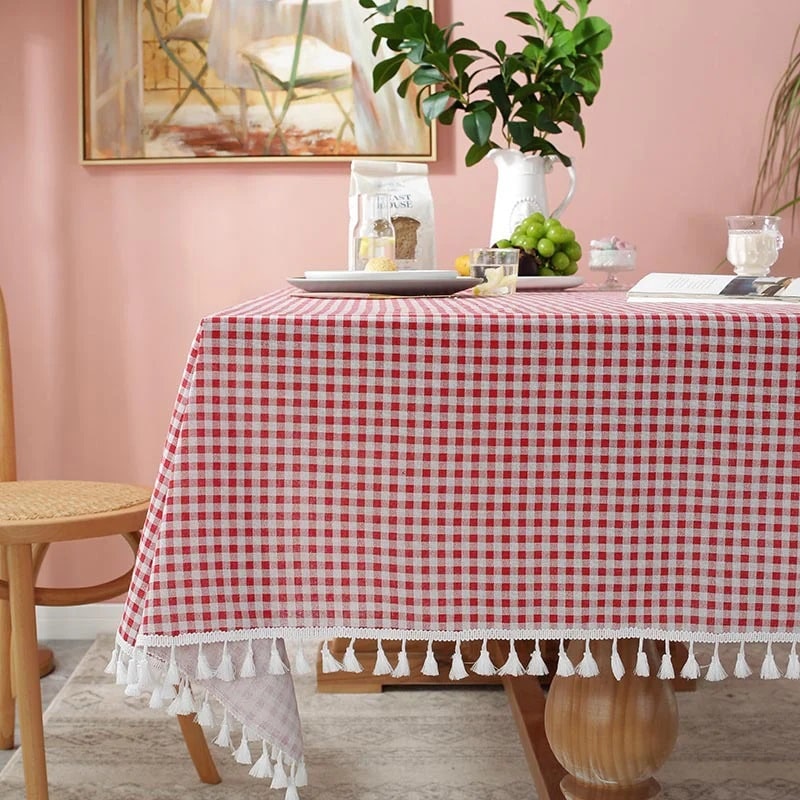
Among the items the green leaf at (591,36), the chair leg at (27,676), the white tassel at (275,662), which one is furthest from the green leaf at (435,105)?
the white tassel at (275,662)

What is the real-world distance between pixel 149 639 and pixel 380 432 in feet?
0.88

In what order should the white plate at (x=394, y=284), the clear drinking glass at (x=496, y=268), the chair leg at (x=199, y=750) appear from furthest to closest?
the chair leg at (x=199, y=750), the clear drinking glass at (x=496, y=268), the white plate at (x=394, y=284)

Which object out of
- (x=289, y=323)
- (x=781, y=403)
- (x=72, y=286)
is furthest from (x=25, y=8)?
(x=781, y=403)

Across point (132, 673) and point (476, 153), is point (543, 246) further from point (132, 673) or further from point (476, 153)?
point (132, 673)

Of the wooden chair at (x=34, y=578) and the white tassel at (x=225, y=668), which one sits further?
the wooden chair at (x=34, y=578)

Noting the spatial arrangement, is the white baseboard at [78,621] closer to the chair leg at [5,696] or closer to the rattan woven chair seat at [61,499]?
the chair leg at [5,696]

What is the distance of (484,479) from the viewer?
37.6 inches

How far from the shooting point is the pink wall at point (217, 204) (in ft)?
8.65

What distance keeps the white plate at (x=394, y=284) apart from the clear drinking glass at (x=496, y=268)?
5.4 inches

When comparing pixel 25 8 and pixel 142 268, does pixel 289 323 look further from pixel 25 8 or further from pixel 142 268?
pixel 25 8

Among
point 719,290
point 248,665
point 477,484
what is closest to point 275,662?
point 248,665

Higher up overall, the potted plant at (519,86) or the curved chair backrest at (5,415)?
the potted plant at (519,86)

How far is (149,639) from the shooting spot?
945mm

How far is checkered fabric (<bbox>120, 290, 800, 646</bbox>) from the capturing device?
0.94m
